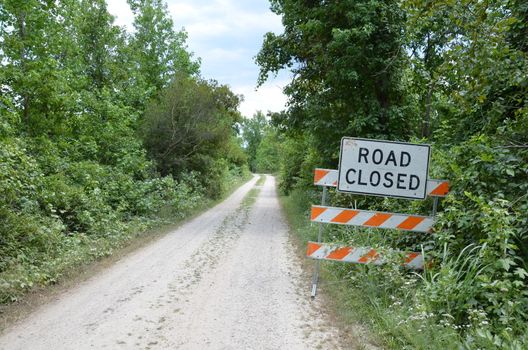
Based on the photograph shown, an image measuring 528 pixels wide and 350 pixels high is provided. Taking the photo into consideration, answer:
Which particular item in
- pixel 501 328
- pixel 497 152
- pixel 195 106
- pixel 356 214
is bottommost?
pixel 501 328

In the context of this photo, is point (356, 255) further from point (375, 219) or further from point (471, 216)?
point (471, 216)

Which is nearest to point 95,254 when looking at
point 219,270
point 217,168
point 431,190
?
point 219,270

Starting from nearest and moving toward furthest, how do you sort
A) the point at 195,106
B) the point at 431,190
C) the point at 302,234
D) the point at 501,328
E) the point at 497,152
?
the point at 501,328
the point at 497,152
the point at 431,190
the point at 302,234
the point at 195,106

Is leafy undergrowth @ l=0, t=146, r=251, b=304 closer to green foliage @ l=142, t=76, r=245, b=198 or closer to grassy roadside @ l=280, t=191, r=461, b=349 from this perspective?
green foliage @ l=142, t=76, r=245, b=198

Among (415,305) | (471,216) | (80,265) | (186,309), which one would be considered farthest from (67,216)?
(471,216)

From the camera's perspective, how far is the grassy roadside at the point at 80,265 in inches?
205

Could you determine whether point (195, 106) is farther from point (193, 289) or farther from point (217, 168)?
point (193, 289)

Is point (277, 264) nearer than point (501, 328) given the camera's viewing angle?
No

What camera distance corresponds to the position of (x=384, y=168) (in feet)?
18.6

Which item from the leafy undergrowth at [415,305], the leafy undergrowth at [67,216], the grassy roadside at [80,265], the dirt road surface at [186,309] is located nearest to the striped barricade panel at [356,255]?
the leafy undergrowth at [415,305]

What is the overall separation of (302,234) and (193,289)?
5.47 meters

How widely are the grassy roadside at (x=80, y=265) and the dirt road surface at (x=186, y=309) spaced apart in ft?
0.69

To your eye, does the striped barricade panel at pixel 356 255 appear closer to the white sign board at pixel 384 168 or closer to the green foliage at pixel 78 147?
the white sign board at pixel 384 168

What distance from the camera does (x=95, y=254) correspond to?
8156 millimetres
